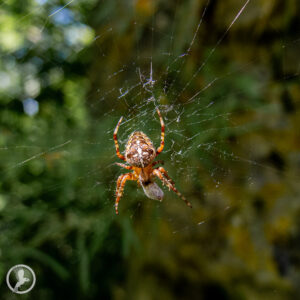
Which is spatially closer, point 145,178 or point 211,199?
point 145,178

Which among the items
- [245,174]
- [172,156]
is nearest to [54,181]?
[172,156]

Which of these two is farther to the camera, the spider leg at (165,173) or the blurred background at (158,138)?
the blurred background at (158,138)

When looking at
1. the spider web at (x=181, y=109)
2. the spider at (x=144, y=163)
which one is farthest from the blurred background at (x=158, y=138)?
the spider at (x=144, y=163)

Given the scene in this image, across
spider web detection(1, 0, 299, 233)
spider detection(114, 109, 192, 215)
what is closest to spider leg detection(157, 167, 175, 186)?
spider detection(114, 109, 192, 215)

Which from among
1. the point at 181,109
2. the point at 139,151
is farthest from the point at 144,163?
the point at 181,109

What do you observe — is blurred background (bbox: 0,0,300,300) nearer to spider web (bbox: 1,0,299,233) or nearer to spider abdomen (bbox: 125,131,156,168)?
spider web (bbox: 1,0,299,233)

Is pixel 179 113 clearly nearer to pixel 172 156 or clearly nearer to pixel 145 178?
pixel 172 156

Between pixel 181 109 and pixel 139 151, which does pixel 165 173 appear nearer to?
pixel 139 151

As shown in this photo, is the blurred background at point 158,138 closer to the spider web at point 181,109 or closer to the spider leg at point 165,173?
the spider web at point 181,109

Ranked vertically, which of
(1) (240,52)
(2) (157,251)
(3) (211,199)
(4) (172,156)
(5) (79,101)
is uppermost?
(1) (240,52)
